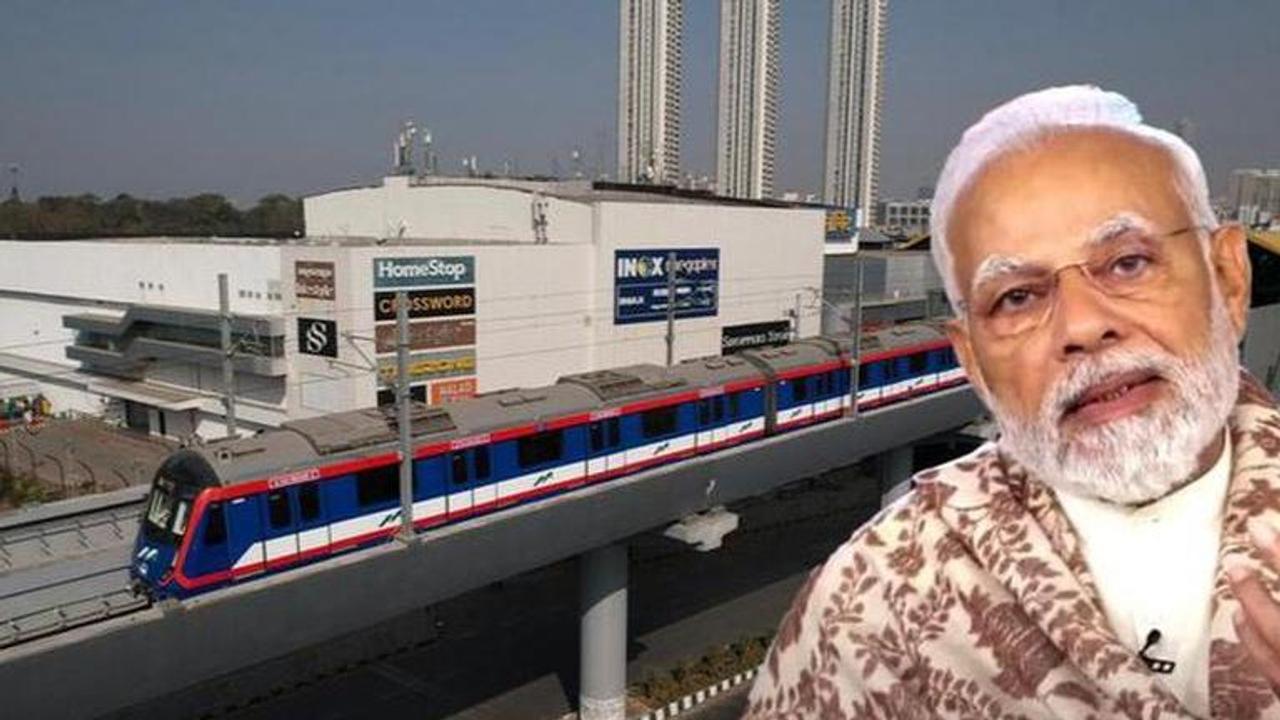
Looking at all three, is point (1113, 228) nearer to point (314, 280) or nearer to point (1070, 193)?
point (1070, 193)

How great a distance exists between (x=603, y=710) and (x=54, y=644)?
9.84 metres

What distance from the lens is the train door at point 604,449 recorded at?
16609 mm

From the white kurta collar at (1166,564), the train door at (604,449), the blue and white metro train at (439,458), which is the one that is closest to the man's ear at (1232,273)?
the white kurta collar at (1166,564)

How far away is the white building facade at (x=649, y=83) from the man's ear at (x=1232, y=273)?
86514 millimetres

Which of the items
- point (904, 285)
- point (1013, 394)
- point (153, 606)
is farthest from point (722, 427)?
point (904, 285)

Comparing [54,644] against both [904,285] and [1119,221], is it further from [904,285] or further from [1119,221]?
[904,285]

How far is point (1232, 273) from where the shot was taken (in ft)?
5.42

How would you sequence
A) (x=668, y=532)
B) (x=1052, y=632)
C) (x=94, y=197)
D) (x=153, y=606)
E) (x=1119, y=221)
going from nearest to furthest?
(x=1052, y=632) < (x=1119, y=221) < (x=153, y=606) < (x=668, y=532) < (x=94, y=197)

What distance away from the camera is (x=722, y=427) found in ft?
63.4

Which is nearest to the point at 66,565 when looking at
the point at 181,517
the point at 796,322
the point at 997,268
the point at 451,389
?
the point at 181,517

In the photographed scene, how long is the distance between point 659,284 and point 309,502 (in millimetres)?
23357

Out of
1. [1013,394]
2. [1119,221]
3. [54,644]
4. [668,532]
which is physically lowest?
[668,532]

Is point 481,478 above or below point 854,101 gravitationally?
below

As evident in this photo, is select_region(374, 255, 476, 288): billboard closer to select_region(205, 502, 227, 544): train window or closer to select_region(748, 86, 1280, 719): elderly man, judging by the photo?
select_region(205, 502, 227, 544): train window
